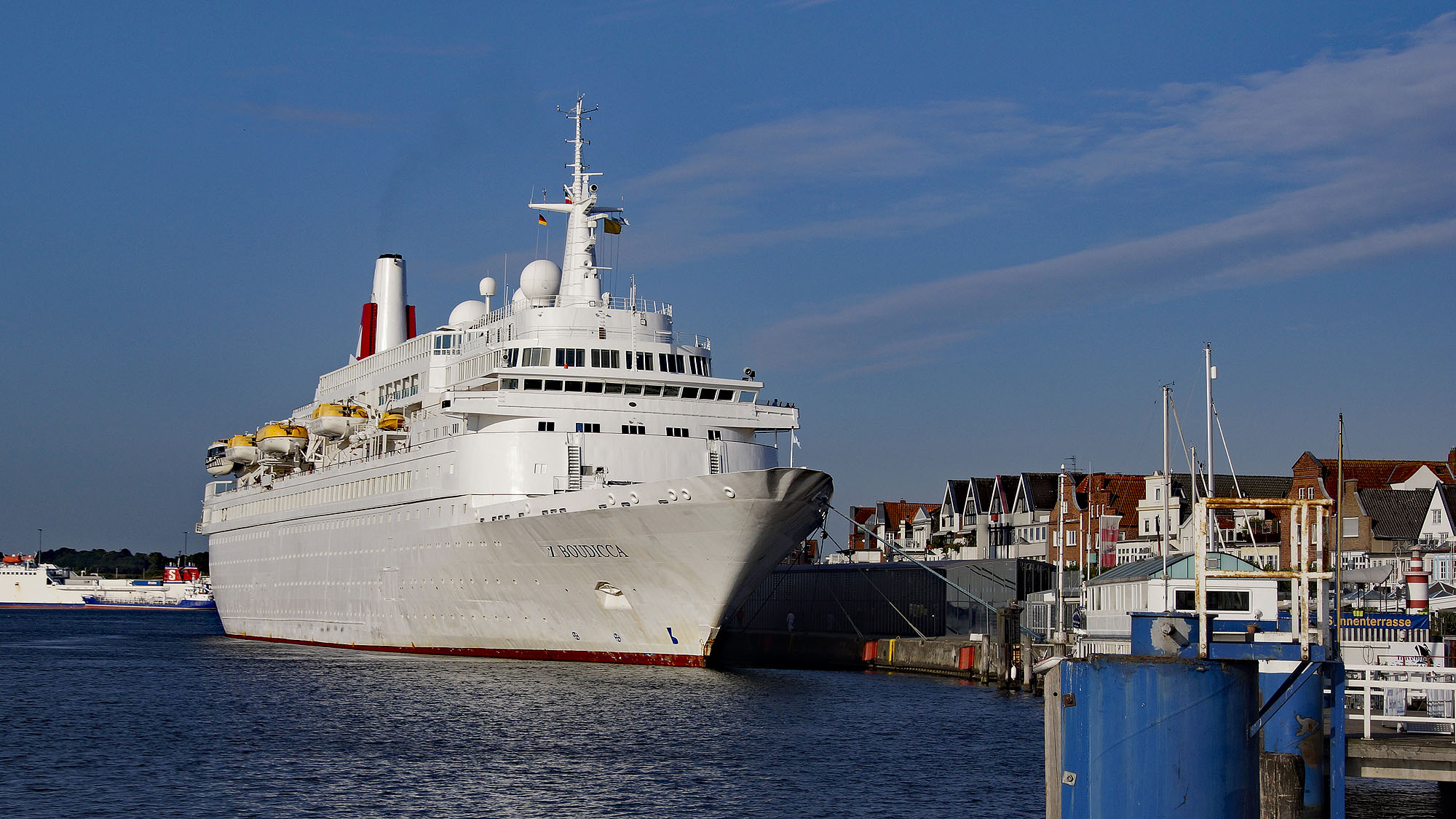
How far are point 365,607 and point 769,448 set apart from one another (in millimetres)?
15107

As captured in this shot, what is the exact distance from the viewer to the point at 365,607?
167 ft

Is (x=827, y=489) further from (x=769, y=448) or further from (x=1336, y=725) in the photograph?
(x=1336, y=725)

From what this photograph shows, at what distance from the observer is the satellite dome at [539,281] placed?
50.8m

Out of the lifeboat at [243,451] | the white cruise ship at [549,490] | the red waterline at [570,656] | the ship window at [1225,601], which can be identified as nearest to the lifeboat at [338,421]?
the white cruise ship at [549,490]

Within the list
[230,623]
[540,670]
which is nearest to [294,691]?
[540,670]

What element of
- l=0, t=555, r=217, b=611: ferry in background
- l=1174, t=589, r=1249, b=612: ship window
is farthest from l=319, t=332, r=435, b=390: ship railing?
l=0, t=555, r=217, b=611: ferry in background

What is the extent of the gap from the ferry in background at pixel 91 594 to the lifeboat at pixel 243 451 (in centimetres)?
8925

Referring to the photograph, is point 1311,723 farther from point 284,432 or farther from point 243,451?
point 243,451

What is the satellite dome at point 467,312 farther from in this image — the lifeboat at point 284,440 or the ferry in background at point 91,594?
the ferry in background at point 91,594

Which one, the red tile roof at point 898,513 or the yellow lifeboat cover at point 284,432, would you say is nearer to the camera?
the yellow lifeboat cover at point 284,432

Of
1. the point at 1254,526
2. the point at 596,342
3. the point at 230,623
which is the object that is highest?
the point at 596,342

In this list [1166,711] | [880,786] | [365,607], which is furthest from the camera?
[365,607]

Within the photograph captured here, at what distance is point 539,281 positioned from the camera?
1998 inches

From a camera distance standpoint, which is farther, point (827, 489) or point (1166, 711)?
point (827, 489)
